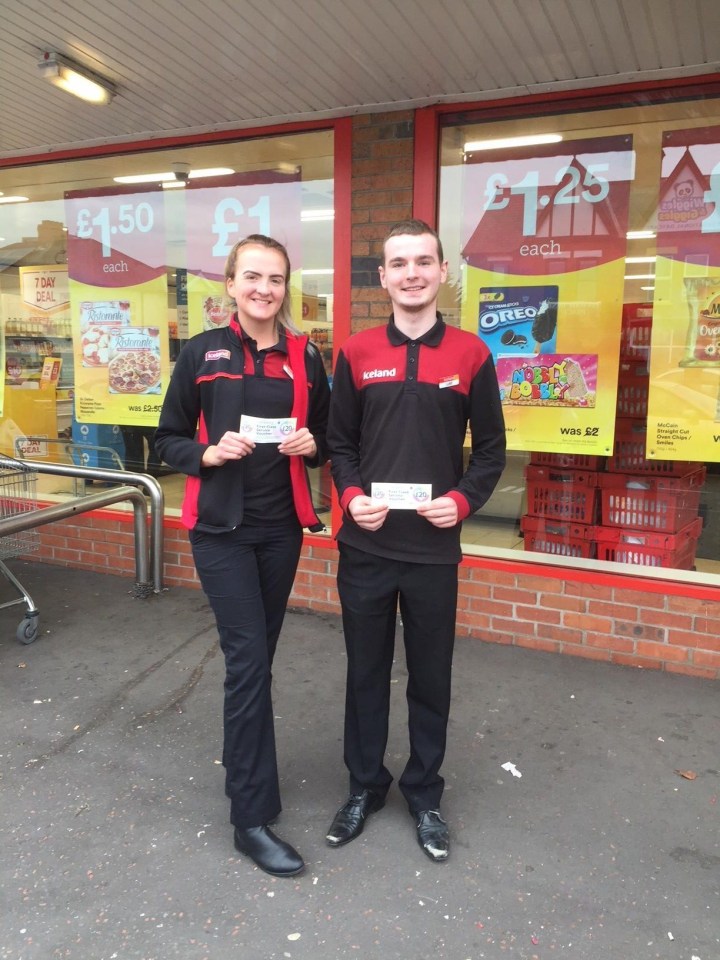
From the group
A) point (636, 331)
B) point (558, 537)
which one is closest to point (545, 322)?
point (636, 331)

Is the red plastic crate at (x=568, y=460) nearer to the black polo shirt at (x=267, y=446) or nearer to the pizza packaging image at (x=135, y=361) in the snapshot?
the black polo shirt at (x=267, y=446)

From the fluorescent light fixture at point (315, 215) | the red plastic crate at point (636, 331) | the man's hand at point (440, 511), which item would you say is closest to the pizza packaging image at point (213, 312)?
the fluorescent light fixture at point (315, 215)

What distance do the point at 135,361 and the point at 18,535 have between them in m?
1.45

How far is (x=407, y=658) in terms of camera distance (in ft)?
8.35

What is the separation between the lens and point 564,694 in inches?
145

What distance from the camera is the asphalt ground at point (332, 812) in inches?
85.9

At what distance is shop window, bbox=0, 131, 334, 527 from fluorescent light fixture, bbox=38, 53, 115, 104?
2.66ft

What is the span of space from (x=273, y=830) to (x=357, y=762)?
0.38m

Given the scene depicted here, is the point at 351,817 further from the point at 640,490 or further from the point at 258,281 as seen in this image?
the point at 640,490

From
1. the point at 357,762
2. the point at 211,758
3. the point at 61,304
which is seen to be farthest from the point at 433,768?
the point at 61,304

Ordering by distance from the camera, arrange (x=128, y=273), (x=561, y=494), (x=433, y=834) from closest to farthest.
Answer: (x=433, y=834) < (x=561, y=494) < (x=128, y=273)

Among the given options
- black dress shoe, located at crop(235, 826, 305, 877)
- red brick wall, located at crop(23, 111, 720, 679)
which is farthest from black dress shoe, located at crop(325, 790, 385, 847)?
red brick wall, located at crop(23, 111, 720, 679)

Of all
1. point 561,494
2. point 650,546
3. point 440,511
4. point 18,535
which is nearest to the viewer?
point 440,511

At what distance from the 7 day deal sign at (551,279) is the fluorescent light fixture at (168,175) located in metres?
1.68
